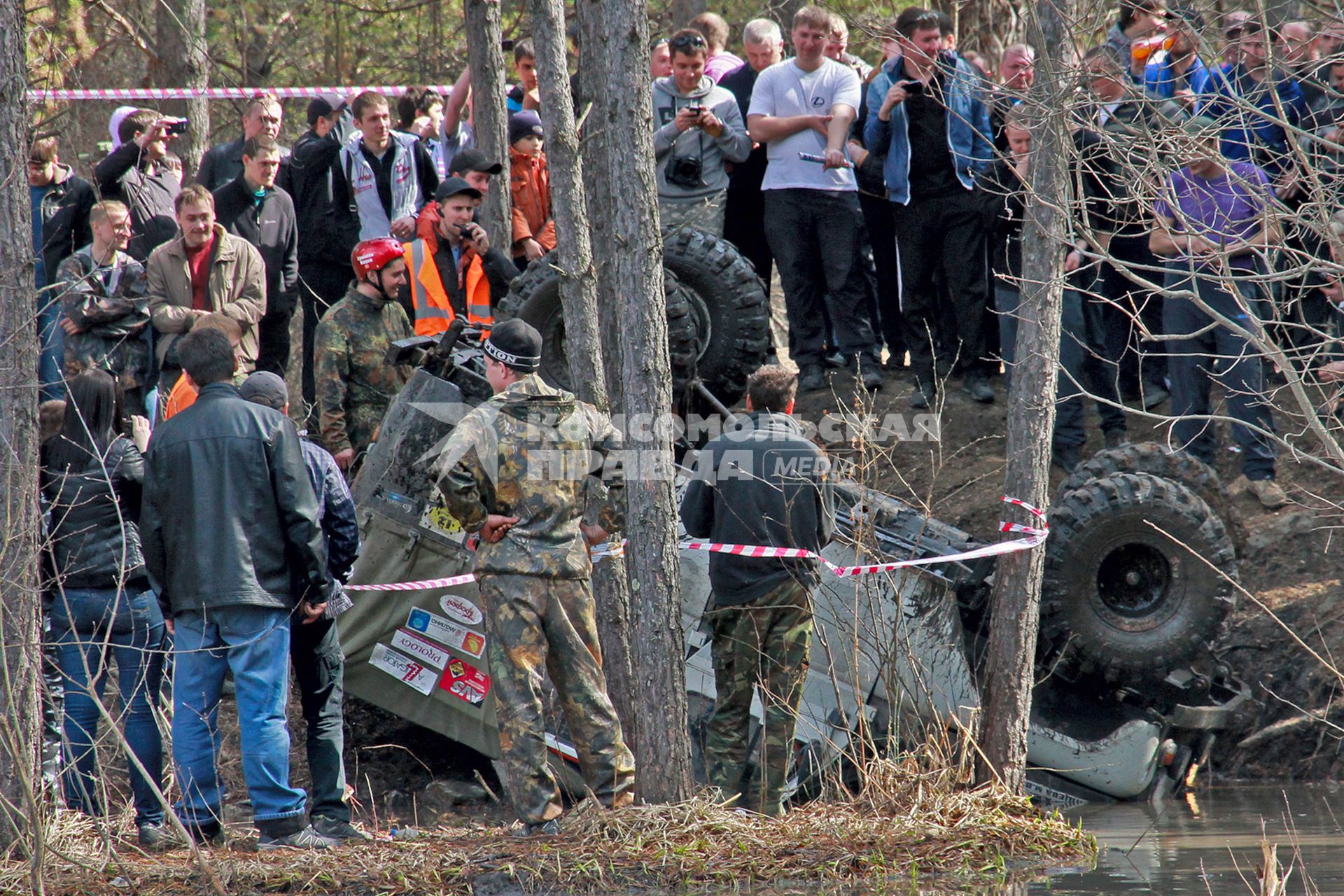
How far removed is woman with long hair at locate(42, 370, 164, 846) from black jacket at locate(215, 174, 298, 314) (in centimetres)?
319

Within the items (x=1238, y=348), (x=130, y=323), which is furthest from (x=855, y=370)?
(x=130, y=323)

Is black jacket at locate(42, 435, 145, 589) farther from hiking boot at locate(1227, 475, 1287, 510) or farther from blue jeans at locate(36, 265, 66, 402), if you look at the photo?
hiking boot at locate(1227, 475, 1287, 510)

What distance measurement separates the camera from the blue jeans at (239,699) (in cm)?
604

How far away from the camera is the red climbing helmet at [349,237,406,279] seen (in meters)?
8.82

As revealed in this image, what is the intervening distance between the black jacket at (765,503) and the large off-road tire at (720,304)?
8.75ft

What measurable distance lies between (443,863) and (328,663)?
109 centimetres

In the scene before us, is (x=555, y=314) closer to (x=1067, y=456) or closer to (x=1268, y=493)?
(x=1067, y=456)

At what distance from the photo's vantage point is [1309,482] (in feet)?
32.1

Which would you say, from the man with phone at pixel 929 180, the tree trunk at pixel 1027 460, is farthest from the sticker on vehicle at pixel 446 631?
the man with phone at pixel 929 180

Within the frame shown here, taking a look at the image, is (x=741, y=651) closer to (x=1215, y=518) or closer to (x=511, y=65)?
(x=1215, y=518)

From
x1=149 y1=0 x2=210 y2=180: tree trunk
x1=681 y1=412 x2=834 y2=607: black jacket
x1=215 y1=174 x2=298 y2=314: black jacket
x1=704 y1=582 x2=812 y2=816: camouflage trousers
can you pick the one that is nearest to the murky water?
x1=704 y1=582 x2=812 y2=816: camouflage trousers

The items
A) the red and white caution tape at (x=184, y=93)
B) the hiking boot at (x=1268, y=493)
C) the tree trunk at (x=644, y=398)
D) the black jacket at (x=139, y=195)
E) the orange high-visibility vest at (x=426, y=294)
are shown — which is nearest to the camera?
the tree trunk at (x=644, y=398)

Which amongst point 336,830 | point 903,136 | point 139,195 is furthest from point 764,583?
point 139,195

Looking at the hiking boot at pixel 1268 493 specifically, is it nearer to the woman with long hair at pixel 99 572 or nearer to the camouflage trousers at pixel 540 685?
the camouflage trousers at pixel 540 685
